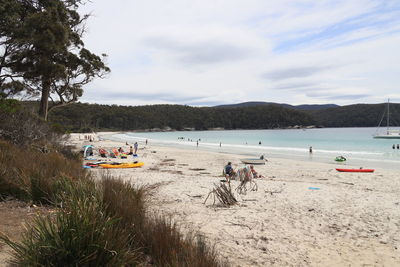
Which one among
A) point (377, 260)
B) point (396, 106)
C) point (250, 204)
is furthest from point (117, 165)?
point (396, 106)

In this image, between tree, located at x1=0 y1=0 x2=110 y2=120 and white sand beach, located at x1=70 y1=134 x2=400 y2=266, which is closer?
white sand beach, located at x1=70 y1=134 x2=400 y2=266

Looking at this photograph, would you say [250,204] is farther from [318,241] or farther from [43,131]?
[43,131]

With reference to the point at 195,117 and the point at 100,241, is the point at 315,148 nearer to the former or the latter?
the point at 100,241

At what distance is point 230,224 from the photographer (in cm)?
526

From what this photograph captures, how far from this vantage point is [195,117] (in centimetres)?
14125

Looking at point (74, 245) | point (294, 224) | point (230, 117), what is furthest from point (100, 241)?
point (230, 117)

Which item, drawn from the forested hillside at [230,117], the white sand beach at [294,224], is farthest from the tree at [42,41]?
the forested hillside at [230,117]

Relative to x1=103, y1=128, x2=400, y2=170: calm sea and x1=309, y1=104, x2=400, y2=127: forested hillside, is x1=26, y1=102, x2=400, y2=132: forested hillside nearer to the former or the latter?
x1=309, y1=104, x2=400, y2=127: forested hillside

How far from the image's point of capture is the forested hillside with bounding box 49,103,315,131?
119688 mm

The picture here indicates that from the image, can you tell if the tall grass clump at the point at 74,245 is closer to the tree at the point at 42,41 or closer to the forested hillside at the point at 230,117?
the tree at the point at 42,41

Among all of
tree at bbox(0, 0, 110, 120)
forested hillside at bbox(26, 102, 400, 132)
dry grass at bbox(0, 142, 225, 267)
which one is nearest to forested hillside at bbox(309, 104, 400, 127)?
forested hillside at bbox(26, 102, 400, 132)

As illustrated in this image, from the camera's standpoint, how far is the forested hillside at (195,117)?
11969cm

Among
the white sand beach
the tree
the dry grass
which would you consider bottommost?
the white sand beach

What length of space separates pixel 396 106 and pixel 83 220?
149055 millimetres
